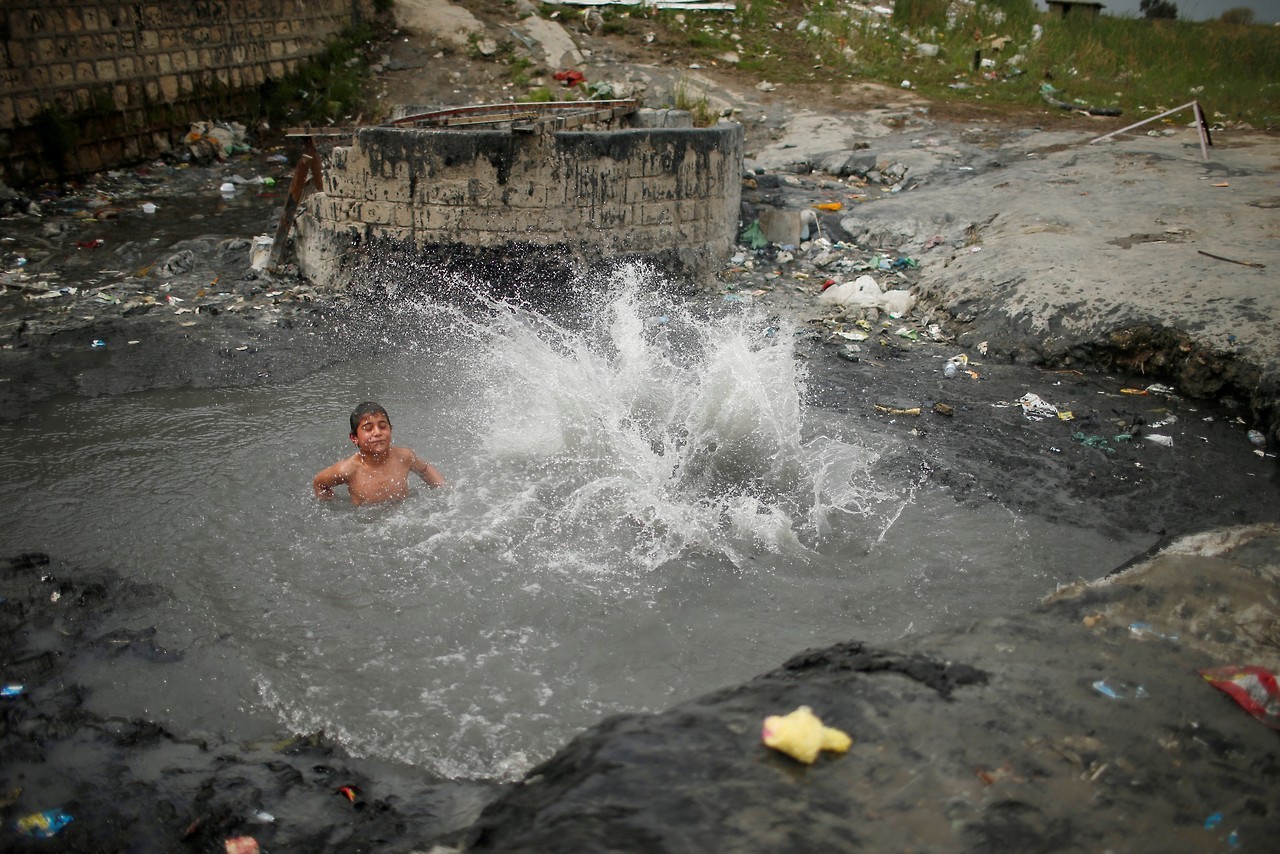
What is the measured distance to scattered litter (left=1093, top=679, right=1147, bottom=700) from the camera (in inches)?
94.7

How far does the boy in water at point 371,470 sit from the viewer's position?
14.5 feet

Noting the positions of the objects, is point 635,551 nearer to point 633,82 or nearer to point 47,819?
point 47,819

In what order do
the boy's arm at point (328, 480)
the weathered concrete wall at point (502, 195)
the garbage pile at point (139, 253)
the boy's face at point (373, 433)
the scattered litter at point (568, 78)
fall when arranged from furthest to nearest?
1. the scattered litter at point (568, 78)
2. the weathered concrete wall at point (502, 195)
3. the garbage pile at point (139, 253)
4. the boy's arm at point (328, 480)
5. the boy's face at point (373, 433)

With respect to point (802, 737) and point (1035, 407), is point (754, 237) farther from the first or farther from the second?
point (802, 737)

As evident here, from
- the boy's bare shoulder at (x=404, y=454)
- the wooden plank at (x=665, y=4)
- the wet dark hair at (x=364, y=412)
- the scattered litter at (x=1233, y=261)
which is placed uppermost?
the wooden plank at (x=665, y=4)

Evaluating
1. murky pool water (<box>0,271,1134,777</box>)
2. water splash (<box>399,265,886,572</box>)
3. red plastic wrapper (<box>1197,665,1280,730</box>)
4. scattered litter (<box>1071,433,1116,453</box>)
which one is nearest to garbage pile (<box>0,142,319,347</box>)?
murky pool water (<box>0,271,1134,777</box>)

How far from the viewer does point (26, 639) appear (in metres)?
3.41

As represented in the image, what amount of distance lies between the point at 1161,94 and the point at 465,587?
12756mm

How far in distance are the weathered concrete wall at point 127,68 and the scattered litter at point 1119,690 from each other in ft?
33.7

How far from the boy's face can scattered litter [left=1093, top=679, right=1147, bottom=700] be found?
3191 mm

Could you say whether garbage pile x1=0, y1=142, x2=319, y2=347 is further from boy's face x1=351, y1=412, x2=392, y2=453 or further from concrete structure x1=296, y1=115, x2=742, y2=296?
boy's face x1=351, y1=412, x2=392, y2=453

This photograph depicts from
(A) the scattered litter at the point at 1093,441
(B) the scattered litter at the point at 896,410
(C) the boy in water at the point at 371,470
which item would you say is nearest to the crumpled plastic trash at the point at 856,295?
(B) the scattered litter at the point at 896,410

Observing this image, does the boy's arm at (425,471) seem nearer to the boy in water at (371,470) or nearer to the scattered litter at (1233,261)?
the boy in water at (371,470)

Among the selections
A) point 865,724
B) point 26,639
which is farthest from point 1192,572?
point 26,639
